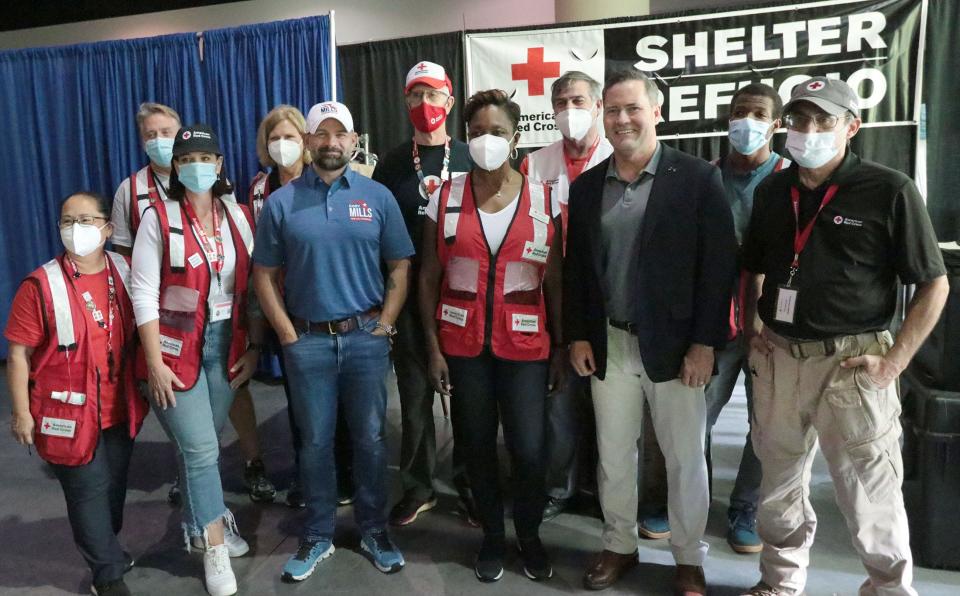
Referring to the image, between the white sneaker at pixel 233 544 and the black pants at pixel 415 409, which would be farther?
the black pants at pixel 415 409

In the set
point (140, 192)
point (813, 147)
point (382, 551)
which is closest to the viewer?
point (813, 147)

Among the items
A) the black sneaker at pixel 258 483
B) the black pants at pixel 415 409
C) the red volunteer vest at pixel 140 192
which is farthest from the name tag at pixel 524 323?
the red volunteer vest at pixel 140 192

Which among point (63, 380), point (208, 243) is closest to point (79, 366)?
point (63, 380)

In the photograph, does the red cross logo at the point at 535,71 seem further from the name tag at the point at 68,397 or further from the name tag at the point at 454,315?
the name tag at the point at 68,397

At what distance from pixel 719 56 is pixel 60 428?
158 inches

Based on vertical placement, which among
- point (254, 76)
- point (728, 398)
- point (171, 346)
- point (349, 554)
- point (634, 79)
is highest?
point (254, 76)

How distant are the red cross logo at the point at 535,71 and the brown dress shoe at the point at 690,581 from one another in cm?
323

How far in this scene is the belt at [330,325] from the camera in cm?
213

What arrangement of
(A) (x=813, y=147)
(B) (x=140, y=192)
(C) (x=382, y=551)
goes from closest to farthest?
(A) (x=813, y=147)
(C) (x=382, y=551)
(B) (x=140, y=192)

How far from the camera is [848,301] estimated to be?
177 cm

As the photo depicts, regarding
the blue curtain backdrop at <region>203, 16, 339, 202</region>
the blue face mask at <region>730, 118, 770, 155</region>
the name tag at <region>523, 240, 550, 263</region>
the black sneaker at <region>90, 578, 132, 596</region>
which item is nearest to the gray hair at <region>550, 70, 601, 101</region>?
the blue face mask at <region>730, 118, 770, 155</region>

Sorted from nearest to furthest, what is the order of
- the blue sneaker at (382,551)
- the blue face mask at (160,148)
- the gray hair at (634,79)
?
the gray hair at (634,79), the blue sneaker at (382,551), the blue face mask at (160,148)

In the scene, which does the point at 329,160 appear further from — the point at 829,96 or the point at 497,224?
the point at 829,96

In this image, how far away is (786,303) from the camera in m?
1.85
